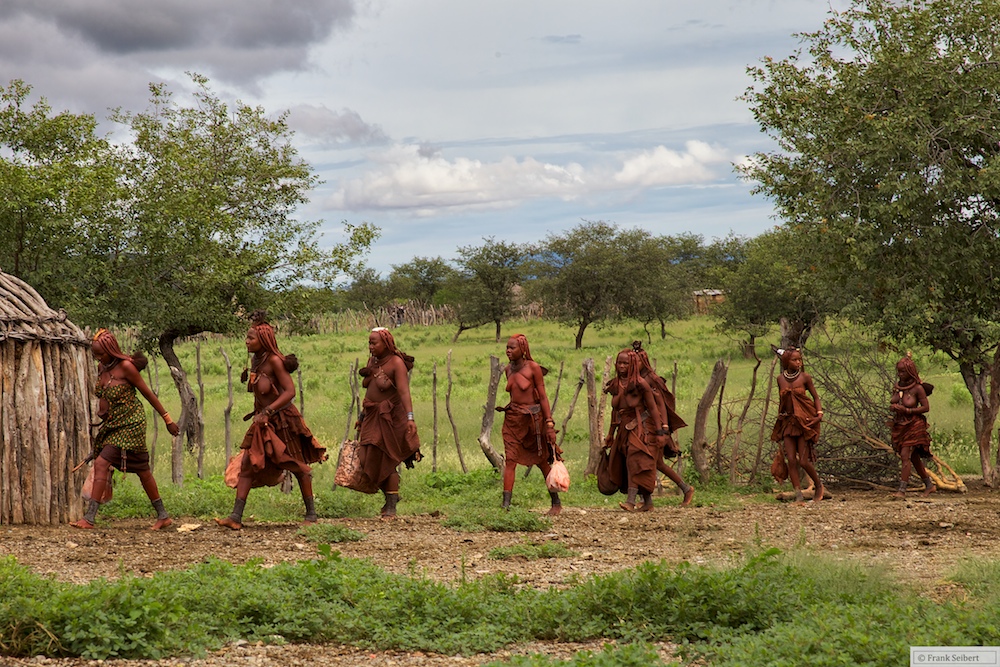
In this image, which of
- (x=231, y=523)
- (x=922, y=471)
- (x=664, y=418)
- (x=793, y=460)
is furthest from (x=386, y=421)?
(x=922, y=471)

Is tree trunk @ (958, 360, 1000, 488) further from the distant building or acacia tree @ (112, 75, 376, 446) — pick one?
the distant building

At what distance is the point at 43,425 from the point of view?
341 inches

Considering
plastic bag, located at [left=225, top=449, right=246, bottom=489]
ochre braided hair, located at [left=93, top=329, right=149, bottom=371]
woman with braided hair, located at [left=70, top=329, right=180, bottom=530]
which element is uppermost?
ochre braided hair, located at [left=93, top=329, right=149, bottom=371]

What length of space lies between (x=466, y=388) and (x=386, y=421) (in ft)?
45.1

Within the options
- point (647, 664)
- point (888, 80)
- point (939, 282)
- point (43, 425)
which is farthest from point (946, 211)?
point (43, 425)

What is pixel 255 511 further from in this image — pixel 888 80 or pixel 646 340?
pixel 646 340

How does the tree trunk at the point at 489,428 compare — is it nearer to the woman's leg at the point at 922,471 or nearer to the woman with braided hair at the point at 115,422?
the woman with braided hair at the point at 115,422

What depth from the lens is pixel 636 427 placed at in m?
10.3

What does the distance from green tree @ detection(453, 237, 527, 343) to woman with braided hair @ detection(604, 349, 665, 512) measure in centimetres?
3196

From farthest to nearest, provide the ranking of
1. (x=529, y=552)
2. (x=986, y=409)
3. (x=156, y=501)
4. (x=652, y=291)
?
(x=652, y=291) → (x=986, y=409) → (x=156, y=501) → (x=529, y=552)

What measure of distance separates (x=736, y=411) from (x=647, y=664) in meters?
13.6

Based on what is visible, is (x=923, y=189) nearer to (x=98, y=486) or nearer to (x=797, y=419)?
(x=797, y=419)

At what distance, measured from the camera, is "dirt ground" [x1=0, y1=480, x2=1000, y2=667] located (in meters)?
7.30

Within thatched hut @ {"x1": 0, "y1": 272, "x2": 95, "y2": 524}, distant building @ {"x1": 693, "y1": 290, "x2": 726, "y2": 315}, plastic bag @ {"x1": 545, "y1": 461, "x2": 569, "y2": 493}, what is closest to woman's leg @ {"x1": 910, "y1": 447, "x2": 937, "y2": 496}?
plastic bag @ {"x1": 545, "y1": 461, "x2": 569, "y2": 493}
